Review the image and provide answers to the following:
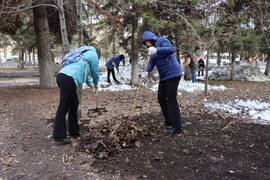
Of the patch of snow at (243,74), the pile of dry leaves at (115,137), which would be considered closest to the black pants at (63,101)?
the pile of dry leaves at (115,137)

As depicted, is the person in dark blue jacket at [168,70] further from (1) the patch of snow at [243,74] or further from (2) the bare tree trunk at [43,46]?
(1) the patch of snow at [243,74]

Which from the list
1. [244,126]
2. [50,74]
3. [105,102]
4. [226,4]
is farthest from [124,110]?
[226,4]

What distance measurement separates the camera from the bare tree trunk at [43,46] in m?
16.2

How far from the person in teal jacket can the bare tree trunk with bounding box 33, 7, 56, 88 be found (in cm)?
1044

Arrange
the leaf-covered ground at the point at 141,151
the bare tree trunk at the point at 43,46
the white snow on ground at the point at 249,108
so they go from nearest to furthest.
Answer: the leaf-covered ground at the point at 141,151 → the white snow on ground at the point at 249,108 → the bare tree trunk at the point at 43,46

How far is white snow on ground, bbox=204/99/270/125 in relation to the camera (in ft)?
29.7

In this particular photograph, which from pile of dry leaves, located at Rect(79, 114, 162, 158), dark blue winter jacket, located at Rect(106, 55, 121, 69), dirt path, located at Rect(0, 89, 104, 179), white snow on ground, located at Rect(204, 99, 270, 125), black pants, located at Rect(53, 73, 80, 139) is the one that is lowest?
dirt path, located at Rect(0, 89, 104, 179)

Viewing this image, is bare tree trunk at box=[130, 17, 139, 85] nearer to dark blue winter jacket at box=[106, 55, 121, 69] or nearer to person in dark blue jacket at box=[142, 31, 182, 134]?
dark blue winter jacket at box=[106, 55, 121, 69]

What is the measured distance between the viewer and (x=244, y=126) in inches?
292

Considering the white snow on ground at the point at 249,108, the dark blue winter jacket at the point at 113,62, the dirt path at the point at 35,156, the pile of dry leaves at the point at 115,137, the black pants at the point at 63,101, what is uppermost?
the dark blue winter jacket at the point at 113,62

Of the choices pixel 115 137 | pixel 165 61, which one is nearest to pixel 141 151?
pixel 115 137

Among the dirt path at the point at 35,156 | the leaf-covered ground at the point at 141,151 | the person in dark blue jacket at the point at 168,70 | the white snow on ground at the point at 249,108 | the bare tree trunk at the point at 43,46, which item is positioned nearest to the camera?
the leaf-covered ground at the point at 141,151

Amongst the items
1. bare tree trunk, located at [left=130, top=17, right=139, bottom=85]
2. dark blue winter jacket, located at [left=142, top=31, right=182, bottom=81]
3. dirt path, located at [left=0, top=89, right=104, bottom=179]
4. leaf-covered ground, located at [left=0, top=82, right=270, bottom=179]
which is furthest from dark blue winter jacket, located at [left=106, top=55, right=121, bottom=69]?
dark blue winter jacket, located at [left=142, top=31, right=182, bottom=81]

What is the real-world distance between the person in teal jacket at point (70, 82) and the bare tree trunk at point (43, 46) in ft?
34.3
